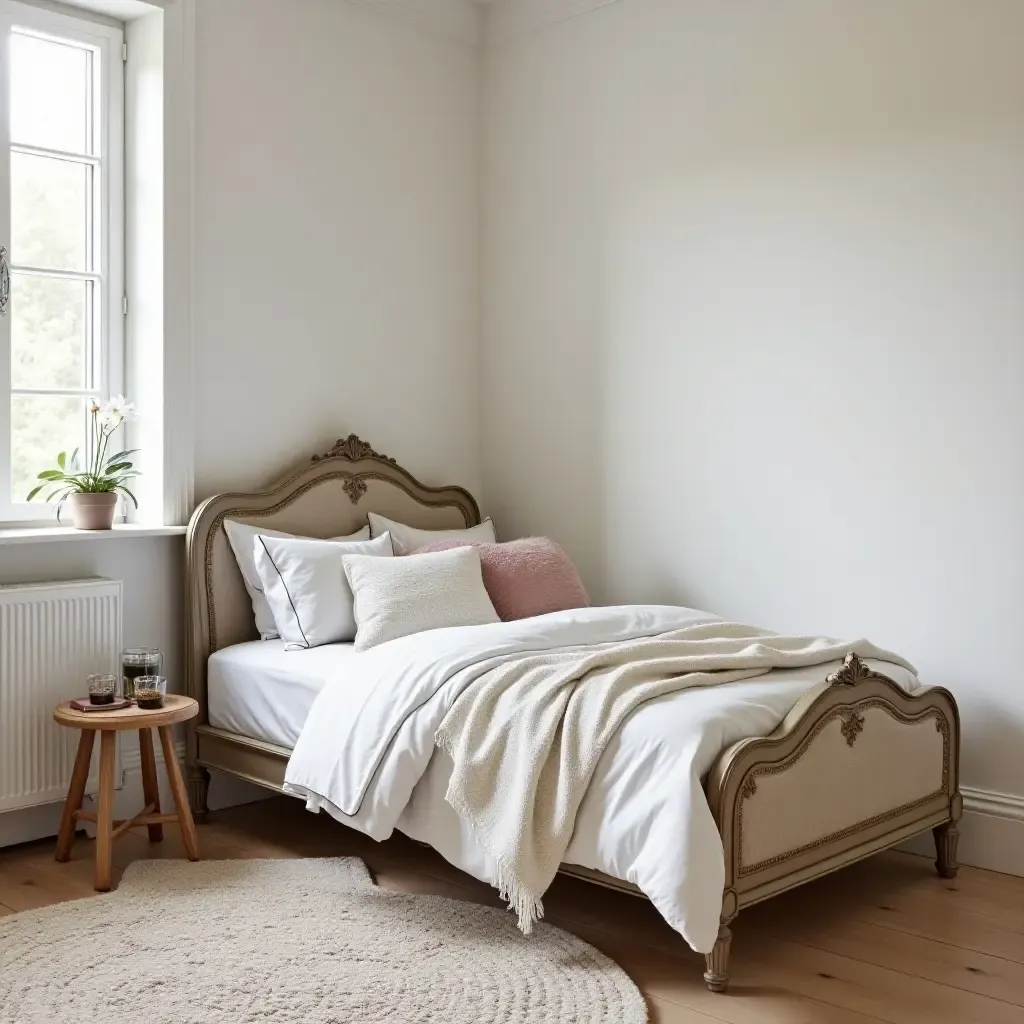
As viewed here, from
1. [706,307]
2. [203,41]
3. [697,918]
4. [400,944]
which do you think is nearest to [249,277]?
[203,41]

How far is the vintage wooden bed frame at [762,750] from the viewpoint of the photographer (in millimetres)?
2635

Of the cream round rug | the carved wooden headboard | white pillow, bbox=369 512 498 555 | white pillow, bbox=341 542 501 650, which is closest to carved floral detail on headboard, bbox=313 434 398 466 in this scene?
the carved wooden headboard

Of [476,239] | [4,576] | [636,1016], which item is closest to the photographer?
[636,1016]

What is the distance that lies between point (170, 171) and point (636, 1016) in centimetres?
291

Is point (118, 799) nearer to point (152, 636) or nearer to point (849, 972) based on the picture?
point (152, 636)

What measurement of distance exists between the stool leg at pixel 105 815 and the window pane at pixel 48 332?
4.07ft

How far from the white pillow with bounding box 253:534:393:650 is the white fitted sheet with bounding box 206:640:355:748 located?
55 millimetres

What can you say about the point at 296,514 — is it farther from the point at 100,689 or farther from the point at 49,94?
the point at 49,94

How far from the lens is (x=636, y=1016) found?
2.43 metres

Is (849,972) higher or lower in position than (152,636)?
lower

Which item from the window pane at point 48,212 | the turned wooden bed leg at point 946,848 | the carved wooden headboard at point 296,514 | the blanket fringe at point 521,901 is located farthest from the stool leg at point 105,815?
the turned wooden bed leg at point 946,848

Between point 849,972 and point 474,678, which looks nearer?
point 849,972

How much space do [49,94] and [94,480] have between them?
1.25 m

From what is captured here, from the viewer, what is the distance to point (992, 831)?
3469 mm
